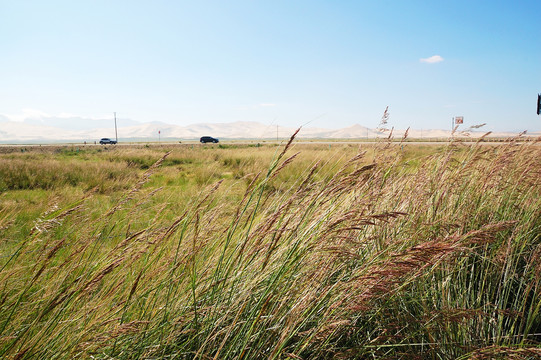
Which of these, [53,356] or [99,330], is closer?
[53,356]

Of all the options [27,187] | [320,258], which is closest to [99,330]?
[320,258]

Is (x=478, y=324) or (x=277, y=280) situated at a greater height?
(x=277, y=280)

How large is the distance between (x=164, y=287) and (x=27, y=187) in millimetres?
9909

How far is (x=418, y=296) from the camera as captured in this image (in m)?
1.95

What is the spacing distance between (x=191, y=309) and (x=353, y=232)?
1132 mm

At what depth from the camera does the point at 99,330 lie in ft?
4.91

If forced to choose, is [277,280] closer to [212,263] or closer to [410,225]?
[212,263]

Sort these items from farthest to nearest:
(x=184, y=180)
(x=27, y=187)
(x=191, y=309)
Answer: (x=184, y=180)
(x=27, y=187)
(x=191, y=309)

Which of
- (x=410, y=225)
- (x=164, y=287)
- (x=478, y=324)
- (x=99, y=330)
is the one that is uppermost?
(x=410, y=225)

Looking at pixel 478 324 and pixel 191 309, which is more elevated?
pixel 191 309

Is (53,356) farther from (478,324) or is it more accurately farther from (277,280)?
(478,324)

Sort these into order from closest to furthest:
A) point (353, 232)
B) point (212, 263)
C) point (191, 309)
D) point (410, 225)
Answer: point (191, 309) → point (212, 263) → point (353, 232) → point (410, 225)

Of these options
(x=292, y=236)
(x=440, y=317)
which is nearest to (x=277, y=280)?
(x=292, y=236)

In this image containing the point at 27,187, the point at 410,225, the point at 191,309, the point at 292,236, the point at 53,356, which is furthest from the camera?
the point at 27,187
